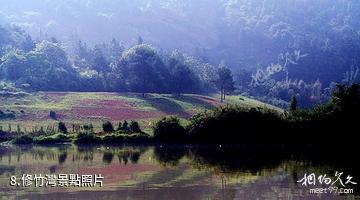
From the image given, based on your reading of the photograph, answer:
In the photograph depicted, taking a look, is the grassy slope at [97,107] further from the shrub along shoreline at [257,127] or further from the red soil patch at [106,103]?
the shrub along shoreline at [257,127]

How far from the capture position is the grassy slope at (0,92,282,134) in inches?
2859

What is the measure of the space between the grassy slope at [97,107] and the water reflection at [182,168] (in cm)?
1516

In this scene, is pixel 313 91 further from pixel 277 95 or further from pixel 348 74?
pixel 348 74

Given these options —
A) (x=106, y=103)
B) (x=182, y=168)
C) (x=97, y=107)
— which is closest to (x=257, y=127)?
(x=182, y=168)

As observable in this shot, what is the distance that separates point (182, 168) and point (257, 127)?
62.2 ft

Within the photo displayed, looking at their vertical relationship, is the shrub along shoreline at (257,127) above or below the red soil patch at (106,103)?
below

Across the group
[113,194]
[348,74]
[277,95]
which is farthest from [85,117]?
[348,74]

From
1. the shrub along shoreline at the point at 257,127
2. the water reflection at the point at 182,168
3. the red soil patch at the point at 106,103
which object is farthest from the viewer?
the red soil patch at the point at 106,103

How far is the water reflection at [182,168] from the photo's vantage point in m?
27.8

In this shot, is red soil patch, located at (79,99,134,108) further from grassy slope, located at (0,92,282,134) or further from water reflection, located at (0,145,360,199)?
water reflection, located at (0,145,360,199)

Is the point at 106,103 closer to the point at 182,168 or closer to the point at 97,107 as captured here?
the point at 97,107

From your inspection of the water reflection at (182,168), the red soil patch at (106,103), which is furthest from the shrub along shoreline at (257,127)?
the red soil patch at (106,103)

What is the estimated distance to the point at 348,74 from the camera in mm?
162625

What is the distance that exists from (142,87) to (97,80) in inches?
405
